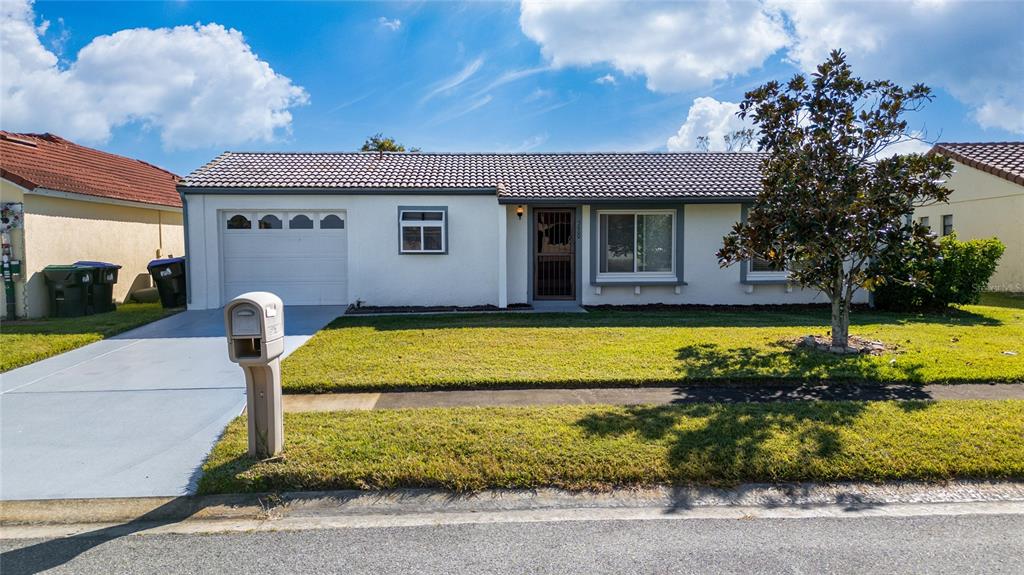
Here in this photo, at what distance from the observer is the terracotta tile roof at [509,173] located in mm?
12938

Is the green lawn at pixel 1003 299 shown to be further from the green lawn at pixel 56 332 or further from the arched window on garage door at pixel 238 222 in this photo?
the green lawn at pixel 56 332

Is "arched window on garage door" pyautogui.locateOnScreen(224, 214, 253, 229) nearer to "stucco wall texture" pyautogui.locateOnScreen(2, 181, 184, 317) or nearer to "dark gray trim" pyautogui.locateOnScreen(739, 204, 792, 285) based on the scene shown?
"stucco wall texture" pyautogui.locateOnScreen(2, 181, 184, 317)

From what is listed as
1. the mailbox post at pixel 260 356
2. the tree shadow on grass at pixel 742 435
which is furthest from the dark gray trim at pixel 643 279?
the mailbox post at pixel 260 356

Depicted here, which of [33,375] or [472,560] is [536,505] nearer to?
[472,560]

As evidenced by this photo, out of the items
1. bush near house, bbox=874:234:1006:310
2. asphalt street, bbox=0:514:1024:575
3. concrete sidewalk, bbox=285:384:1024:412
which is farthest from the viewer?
bush near house, bbox=874:234:1006:310

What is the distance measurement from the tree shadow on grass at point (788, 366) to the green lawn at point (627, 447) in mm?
1023

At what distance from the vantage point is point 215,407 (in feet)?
19.5

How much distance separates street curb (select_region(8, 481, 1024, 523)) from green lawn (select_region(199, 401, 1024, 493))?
3.3 inches

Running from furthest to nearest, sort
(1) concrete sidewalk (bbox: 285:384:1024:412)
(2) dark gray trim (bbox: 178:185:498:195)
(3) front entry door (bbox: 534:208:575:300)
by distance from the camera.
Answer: (3) front entry door (bbox: 534:208:575:300) < (2) dark gray trim (bbox: 178:185:498:195) < (1) concrete sidewalk (bbox: 285:384:1024:412)

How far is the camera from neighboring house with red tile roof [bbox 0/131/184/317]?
38.7ft

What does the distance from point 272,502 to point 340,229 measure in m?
9.96

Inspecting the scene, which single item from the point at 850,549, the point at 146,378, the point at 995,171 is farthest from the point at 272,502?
the point at 995,171

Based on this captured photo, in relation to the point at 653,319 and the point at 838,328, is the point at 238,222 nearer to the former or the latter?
the point at 653,319

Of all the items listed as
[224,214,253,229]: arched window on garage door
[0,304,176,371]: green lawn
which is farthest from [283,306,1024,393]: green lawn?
[224,214,253,229]: arched window on garage door
